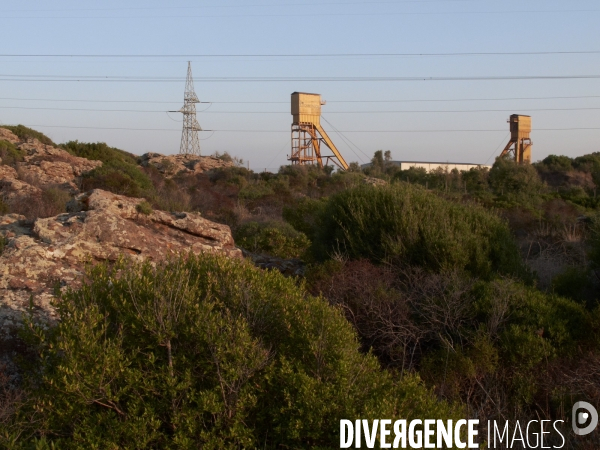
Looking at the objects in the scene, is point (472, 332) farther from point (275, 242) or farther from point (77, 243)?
point (275, 242)

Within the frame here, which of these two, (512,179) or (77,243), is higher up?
(512,179)

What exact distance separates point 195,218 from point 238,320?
4631 millimetres

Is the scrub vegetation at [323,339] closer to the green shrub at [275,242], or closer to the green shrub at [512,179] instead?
the green shrub at [275,242]

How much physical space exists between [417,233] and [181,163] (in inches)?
1099

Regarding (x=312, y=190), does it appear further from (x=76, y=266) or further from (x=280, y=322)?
(x=280, y=322)

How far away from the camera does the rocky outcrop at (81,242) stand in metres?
5.92

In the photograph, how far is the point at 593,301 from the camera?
28.2ft

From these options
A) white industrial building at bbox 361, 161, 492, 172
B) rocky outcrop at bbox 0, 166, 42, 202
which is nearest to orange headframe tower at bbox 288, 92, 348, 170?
white industrial building at bbox 361, 161, 492, 172

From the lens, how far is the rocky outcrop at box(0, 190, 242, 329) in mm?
5921

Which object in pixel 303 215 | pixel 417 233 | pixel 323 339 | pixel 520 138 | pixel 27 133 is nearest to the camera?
pixel 323 339

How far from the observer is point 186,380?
4172 mm

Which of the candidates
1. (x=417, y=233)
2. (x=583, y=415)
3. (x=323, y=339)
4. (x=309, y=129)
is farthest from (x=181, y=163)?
(x=323, y=339)

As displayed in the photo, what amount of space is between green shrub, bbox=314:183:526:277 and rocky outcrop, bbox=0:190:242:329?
2.34 metres

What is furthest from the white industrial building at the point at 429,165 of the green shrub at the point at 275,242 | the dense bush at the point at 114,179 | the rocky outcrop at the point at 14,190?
the green shrub at the point at 275,242
